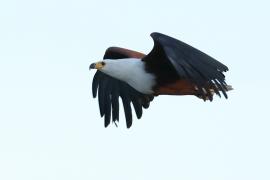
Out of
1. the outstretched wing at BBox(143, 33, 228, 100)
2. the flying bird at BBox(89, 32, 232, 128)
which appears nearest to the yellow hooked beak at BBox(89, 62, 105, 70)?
the flying bird at BBox(89, 32, 232, 128)

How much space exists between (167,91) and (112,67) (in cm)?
106

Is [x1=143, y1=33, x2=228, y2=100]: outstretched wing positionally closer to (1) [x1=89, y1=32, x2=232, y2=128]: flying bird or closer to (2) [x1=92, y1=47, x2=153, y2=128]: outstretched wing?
(1) [x1=89, y1=32, x2=232, y2=128]: flying bird

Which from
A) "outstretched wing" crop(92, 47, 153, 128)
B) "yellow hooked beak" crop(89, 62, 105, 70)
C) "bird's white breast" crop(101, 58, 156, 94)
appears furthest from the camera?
"outstretched wing" crop(92, 47, 153, 128)

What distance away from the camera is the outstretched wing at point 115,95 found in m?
21.0

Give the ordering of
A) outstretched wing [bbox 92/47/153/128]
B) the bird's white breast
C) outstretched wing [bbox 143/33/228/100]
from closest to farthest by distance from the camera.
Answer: outstretched wing [bbox 143/33/228/100] → the bird's white breast → outstretched wing [bbox 92/47/153/128]

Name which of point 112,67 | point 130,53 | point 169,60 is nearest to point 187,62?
point 169,60

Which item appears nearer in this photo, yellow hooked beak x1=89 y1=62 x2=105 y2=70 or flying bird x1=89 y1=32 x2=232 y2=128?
flying bird x1=89 y1=32 x2=232 y2=128

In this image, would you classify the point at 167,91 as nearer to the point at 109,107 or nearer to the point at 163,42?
the point at 163,42

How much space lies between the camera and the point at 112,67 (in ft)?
63.0

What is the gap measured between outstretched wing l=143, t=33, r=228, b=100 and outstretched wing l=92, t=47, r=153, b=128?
7.17 feet

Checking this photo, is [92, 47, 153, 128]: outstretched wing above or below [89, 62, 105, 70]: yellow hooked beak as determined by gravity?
below

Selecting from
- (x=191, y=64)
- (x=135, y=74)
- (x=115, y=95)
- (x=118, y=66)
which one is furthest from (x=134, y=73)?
(x=115, y=95)

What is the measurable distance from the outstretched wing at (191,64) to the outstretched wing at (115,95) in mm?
2186

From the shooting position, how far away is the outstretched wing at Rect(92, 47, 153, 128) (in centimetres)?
2097
